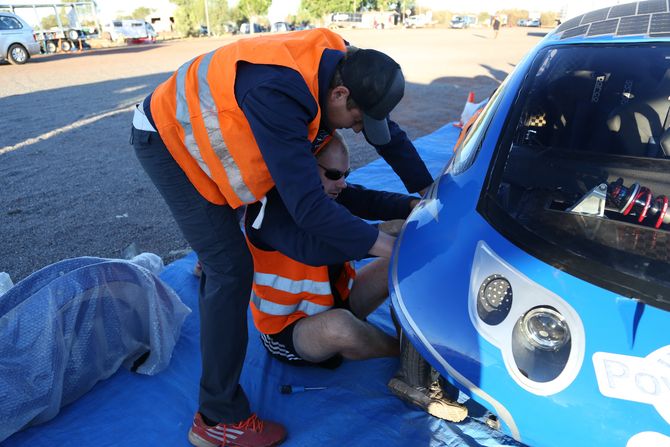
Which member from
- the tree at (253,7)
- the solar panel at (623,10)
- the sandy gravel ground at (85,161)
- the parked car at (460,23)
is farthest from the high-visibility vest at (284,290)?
the tree at (253,7)

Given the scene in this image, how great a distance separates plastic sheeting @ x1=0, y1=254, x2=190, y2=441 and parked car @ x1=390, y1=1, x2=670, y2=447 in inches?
43.4

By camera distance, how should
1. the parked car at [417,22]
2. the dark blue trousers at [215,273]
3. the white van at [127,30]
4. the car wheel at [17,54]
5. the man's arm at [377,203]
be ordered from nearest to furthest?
1. the dark blue trousers at [215,273]
2. the man's arm at [377,203]
3. the car wheel at [17,54]
4. the white van at [127,30]
5. the parked car at [417,22]

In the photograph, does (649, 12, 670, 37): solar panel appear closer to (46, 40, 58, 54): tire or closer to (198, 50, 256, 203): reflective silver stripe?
(198, 50, 256, 203): reflective silver stripe

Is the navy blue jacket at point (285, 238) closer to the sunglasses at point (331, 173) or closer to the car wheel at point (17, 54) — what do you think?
the sunglasses at point (331, 173)

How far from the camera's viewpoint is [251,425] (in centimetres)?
160

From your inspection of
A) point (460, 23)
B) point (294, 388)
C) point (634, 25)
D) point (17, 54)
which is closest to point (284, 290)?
point (294, 388)

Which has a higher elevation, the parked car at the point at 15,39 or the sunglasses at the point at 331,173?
the parked car at the point at 15,39

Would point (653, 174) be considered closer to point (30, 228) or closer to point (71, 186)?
point (30, 228)

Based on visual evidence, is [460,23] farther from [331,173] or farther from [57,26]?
[331,173]

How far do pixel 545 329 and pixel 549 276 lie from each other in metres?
0.13

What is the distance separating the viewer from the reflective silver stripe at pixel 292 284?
176cm

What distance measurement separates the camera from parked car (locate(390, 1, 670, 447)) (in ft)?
3.34

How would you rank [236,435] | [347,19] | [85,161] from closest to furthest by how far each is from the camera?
[236,435] → [85,161] → [347,19]

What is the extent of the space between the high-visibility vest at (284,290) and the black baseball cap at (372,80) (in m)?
0.67
